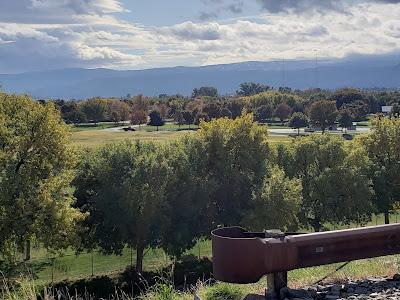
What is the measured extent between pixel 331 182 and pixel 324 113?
82.7 meters

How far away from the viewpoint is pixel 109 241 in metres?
30.9

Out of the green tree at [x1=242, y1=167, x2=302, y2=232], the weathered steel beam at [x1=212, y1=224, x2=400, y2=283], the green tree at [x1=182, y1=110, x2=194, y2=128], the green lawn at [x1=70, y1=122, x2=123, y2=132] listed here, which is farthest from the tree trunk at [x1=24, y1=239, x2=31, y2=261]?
the green tree at [x1=182, y1=110, x2=194, y2=128]

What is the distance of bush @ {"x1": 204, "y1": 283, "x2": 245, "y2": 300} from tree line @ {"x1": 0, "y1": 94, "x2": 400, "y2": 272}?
742 inches

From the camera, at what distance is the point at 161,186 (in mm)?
29969

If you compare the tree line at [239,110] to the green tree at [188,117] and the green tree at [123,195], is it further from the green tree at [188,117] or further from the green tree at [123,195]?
the green tree at [123,195]

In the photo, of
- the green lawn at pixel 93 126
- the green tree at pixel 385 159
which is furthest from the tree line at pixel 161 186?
the green lawn at pixel 93 126

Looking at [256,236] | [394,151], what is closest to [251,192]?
[394,151]

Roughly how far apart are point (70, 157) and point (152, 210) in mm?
5301

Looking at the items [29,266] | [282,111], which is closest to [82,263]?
[29,266]

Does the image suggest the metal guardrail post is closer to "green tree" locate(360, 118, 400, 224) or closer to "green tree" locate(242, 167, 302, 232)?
"green tree" locate(242, 167, 302, 232)

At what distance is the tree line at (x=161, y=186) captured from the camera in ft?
85.9

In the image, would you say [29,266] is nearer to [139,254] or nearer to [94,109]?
[139,254]

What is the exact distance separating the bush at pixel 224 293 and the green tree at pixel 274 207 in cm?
2268

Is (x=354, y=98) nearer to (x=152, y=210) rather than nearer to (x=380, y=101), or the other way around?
(x=380, y=101)
